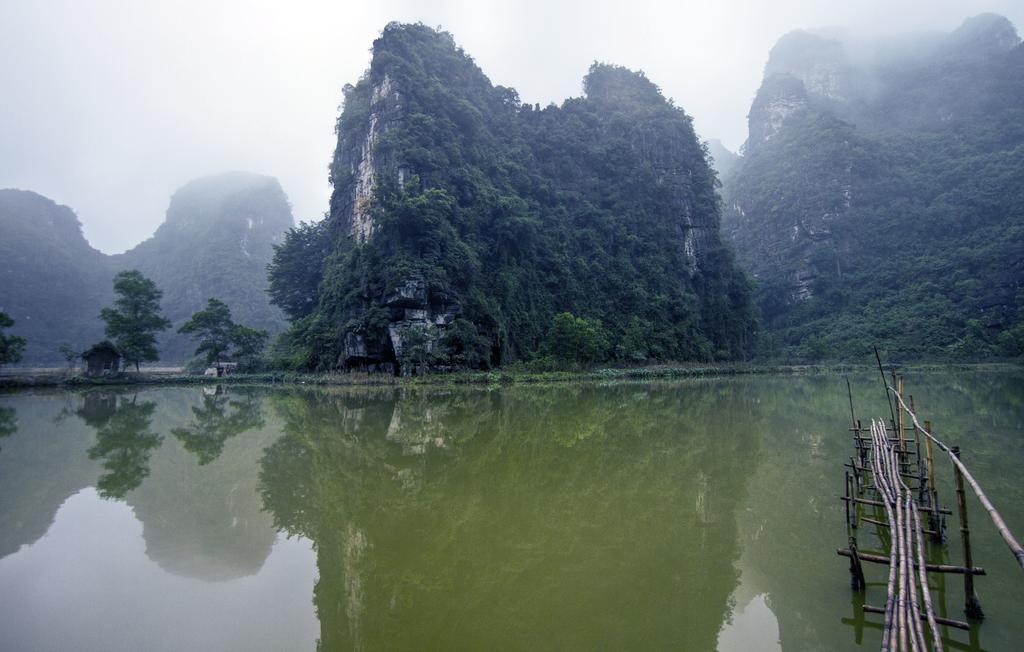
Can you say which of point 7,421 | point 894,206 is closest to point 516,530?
point 7,421

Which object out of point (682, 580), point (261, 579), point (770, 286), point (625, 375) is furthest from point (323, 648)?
point (770, 286)

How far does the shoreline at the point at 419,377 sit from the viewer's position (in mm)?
23703

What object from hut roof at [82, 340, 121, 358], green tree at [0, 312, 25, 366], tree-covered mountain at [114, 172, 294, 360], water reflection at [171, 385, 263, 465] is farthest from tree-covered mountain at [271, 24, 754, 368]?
tree-covered mountain at [114, 172, 294, 360]

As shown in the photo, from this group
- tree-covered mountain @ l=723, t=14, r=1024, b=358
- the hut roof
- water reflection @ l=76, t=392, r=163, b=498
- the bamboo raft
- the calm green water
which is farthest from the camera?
tree-covered mountain @ l=723, t=14, r=1024, b=358

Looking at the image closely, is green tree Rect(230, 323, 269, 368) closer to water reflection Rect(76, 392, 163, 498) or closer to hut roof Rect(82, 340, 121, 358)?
hut roof Rect(82, 340, 121, 358)

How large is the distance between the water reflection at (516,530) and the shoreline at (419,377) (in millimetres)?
14859

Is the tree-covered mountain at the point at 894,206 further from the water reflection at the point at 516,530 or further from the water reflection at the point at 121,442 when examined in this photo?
the water reflection at the point at 121,442

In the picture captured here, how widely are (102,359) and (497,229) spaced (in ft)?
80.0

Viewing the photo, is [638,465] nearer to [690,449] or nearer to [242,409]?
[690,449]

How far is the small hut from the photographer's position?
86.0 ft

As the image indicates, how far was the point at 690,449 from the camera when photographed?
26.6 ft

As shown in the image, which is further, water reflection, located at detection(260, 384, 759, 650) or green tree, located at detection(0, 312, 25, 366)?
green tree, located at detection(0, 312, 25, 366)

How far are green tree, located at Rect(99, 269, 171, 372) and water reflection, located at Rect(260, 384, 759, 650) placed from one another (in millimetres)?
27268

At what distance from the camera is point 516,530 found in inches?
181
